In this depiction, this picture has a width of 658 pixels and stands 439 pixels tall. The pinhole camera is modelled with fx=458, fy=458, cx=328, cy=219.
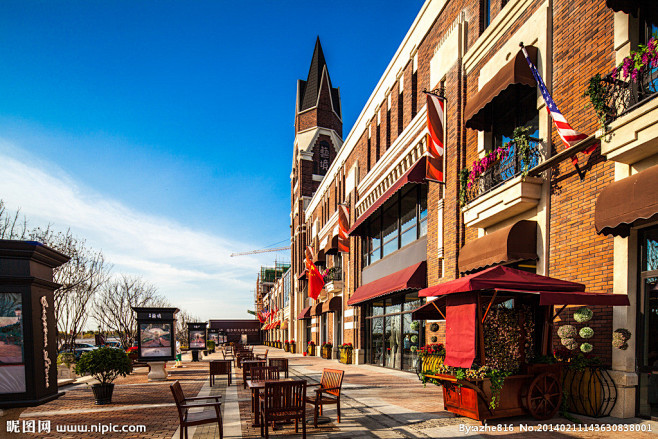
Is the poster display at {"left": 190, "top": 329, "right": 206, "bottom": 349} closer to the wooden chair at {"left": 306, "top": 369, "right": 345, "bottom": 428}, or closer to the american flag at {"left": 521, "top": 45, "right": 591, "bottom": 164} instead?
the wooden chair at {"left": 306, "top": 369, "right": 345, "bottom": 428}

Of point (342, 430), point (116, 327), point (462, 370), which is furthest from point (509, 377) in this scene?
point (116, 327)

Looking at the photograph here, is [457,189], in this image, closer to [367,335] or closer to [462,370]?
[462,370]

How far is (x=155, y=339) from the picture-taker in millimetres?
17984

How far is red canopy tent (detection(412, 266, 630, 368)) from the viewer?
7727mm

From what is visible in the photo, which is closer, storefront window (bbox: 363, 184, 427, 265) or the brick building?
the brick building

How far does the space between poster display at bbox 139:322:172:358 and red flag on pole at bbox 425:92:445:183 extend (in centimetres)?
1186

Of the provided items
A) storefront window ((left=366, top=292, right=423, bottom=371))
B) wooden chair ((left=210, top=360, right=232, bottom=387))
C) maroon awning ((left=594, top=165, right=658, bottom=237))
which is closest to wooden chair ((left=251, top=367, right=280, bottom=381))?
wooden chair ((left=210, top=360, right=232, bottom=387))

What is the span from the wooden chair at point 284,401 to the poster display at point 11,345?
3312 millimetres

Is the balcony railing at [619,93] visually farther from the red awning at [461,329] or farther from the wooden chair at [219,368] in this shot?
the wooden chair at [219,368]

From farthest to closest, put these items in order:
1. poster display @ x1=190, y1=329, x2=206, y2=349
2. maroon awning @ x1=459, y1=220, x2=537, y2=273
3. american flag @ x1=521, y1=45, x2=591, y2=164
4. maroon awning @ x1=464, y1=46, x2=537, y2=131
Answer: poster display @ x1=190, y1=329, x2=206, y2=349, maroon awning @ x1=464, y1=46, x2=537, y2=131, maroon awning @ x1=459, y1=220, x2=537, y2=273, american flag @ x1=521, y1=45, x2=591, y2=164

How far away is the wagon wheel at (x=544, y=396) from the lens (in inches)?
315

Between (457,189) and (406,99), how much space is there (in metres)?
6.24

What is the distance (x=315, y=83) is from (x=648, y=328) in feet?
148

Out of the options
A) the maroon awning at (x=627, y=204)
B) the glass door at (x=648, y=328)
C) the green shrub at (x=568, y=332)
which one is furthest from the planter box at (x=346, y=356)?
the maroon awning at (x=627, y=204)
